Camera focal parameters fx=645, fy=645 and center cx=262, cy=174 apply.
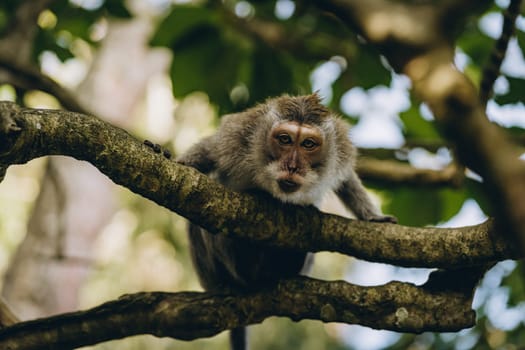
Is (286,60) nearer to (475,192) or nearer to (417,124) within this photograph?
(417,124)

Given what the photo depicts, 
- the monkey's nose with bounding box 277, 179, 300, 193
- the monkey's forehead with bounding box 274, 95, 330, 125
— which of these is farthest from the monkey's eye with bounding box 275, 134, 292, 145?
the monkey's nose with bounding box 277, 179, 300, 193

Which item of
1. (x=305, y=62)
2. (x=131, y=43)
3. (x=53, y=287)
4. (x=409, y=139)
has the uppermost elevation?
(x=131, y=43)

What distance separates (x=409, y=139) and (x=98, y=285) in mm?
11912

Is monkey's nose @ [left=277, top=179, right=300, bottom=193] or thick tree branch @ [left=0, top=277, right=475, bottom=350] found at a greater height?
monkey's nose @ [left=277, top=179, right=300, bottom=193]

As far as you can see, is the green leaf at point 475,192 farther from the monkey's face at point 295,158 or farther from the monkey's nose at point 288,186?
the monkey's nose at point 288,186

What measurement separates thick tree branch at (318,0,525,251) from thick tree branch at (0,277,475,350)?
6.69ft

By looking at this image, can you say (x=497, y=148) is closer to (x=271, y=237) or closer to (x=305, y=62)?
(x=271, y=237)

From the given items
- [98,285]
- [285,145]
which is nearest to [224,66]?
[285,145]

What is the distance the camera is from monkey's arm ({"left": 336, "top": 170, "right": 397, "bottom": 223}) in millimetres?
4898

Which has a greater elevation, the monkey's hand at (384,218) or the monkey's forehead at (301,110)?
the monkey's forehead at (301,110)

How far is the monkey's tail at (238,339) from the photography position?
508cm

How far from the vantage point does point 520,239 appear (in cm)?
99

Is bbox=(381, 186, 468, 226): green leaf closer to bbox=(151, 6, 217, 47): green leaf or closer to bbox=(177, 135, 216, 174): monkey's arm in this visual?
bbox=(177, 135, 216, 174): monkey's arm

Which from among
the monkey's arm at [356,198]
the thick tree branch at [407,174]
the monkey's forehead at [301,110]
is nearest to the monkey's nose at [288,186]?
the monkey's forehead at [301,110]
